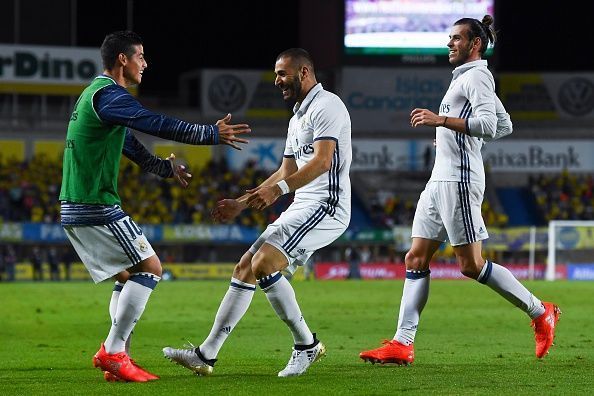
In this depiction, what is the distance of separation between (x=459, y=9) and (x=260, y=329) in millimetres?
27928

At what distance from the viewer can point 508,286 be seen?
9.36 m

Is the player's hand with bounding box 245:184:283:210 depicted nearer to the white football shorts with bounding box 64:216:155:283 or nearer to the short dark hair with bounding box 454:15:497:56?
the white football shorts with bounding box 64:216:155:283

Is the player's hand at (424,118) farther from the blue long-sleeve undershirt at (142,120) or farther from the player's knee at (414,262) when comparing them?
the blue long-sleeve undershirt at (142,120)

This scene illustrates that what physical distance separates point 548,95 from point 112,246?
39918mm

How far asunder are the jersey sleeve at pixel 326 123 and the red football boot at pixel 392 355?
1.86 m

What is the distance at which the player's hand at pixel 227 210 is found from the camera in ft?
25.4

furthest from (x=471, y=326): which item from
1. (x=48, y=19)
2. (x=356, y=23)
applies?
(x=48, y=19)

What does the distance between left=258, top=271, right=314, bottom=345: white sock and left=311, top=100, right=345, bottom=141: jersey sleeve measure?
1.03 metres

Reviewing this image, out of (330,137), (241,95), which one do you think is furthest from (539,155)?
(330,137)

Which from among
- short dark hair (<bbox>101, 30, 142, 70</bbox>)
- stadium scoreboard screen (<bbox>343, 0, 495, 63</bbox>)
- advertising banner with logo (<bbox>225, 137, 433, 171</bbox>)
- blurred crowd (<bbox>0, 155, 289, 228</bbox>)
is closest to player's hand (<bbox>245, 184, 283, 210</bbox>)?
short dark hair (<bbox>101, 30, 142, 70</bbox>)

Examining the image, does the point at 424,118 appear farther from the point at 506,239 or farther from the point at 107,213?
the point at 506,239

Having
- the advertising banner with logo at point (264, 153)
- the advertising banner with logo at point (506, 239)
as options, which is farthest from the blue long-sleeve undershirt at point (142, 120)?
the advertising banner with logo at point (264, 153)

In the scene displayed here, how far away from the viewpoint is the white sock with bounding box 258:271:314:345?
830 cm

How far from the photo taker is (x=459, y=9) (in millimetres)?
39906
